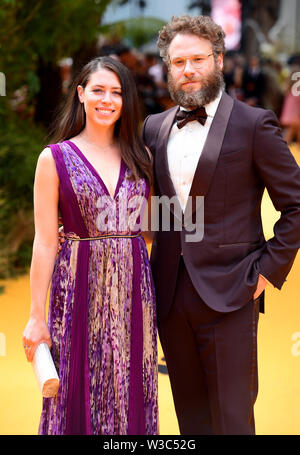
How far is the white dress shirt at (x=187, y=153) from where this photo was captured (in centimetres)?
235

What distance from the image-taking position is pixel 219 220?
2.32 metres

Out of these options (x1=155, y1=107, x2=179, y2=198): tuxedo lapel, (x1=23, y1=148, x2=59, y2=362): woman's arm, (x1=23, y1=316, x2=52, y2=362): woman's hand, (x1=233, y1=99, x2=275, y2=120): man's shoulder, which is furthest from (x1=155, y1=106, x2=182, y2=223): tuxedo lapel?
(x1=23, y1=316, x2=52, y2=362): woman's hand

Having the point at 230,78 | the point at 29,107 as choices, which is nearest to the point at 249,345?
the point at 29,107

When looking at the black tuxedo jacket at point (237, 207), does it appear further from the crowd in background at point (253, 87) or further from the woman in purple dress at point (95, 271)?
the crowd in background at point (253, 87)

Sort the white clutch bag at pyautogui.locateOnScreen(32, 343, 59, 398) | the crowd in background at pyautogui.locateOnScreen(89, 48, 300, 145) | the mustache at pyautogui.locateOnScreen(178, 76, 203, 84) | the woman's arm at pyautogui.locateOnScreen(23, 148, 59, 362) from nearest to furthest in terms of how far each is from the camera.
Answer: the white clutch bag at pyautogui.locateOnScreen(32, 343, 59, 398) → the woman's arm at pyautogui.locateOnScreen(23, 148, 59, 362) → the mustache at pyautogui.locateOnScreen(178, 76, 203, 84) → the crowd in background at pyautogui.locateOnScreen(89, 48, 300, 145)

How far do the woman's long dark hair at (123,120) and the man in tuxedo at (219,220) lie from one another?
0.10 m

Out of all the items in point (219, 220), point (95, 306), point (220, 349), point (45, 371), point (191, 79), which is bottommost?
point (45, 371)

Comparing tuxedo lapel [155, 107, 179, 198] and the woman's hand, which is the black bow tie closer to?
tuxedo lapel [155, 107, 179, 198]

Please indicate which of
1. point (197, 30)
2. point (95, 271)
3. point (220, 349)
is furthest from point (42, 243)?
point (197, 30)

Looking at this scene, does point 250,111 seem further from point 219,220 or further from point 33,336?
point 33,336

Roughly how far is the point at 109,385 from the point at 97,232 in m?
0.60

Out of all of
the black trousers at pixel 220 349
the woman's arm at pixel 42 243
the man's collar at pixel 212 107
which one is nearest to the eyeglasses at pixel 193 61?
the man's collar at pixel 212 107

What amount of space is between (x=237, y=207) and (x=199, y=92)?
0.47 meters

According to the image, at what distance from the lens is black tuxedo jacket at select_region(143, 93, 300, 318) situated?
2.28 metres
